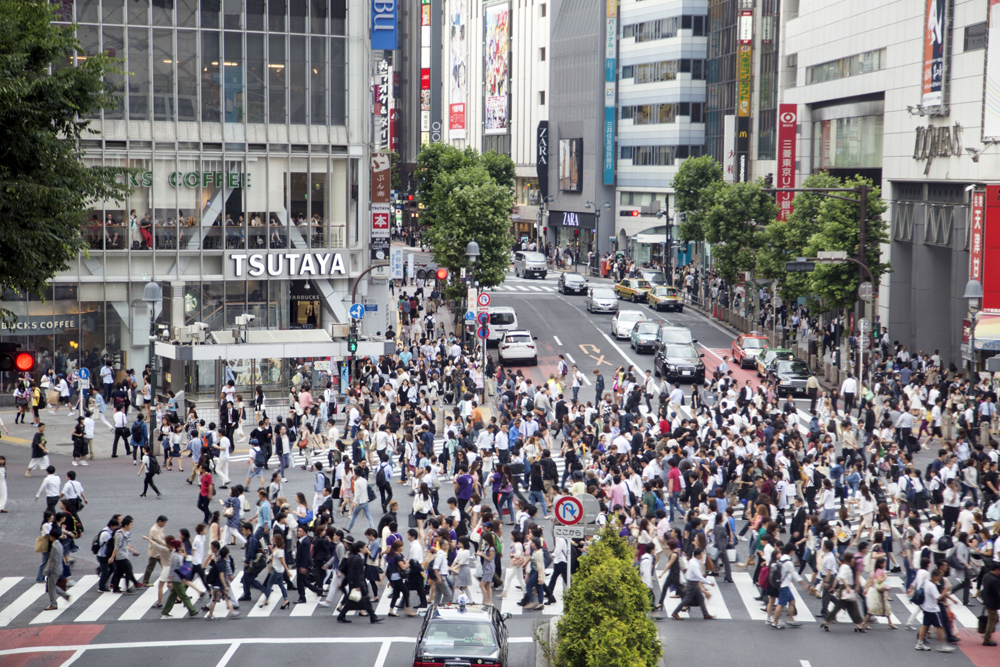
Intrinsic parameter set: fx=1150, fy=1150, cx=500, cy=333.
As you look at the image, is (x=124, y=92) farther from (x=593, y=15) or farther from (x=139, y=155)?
(x=593, y=15)

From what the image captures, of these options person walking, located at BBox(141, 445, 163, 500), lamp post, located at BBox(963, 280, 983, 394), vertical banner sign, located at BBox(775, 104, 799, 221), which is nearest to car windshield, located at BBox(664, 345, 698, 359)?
lamp post, located at BBox(963, 280, 983, 394)

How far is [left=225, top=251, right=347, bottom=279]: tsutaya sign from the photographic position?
146 feet

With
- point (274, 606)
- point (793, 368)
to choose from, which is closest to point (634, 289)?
point (793, 368)

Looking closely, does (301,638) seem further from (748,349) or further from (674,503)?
(748,349)

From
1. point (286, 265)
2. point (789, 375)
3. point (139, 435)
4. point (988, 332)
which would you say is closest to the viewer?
point (139, 435)

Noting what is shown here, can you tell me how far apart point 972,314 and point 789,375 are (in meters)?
6.40

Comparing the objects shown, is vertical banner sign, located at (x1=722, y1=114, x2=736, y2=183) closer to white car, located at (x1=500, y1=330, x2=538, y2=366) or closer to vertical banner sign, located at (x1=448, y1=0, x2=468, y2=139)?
white car, located at (x1=500, y1=330, x2=538, y2=366)

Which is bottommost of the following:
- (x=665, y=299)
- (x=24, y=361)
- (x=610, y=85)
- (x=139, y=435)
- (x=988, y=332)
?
(x=139, y=435)

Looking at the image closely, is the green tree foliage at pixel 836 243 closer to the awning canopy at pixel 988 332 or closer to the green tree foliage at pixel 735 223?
the awning canopy at pixel 988 332

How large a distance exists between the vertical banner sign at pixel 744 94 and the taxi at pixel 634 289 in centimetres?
1226

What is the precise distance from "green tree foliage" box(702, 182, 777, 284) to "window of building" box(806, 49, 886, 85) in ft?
22.3

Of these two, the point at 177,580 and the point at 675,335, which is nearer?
the point at 177,580

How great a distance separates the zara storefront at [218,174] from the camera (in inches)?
1681

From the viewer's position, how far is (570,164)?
101 meters
